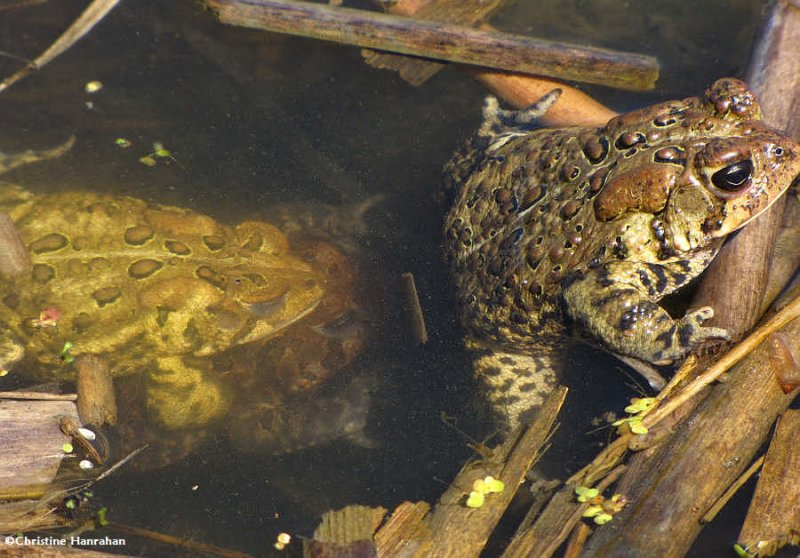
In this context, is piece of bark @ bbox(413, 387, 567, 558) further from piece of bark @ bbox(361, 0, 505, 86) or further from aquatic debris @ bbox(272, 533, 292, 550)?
piece of bark @ bbox(361, 0, 505, 86)

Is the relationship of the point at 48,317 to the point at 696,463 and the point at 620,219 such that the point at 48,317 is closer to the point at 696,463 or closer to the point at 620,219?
the point at 620,219

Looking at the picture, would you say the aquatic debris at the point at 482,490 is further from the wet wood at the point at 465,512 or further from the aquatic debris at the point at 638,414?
the aquatic debris at the point at 638,414

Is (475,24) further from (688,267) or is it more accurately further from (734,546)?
(734,546)

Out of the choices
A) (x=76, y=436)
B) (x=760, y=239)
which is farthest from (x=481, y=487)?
(x=76, y=436)

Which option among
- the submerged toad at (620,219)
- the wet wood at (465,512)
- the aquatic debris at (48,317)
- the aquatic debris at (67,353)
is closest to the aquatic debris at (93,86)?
the aquatic debris at (48,317)

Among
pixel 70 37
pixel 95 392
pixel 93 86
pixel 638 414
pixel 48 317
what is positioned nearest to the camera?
pixel 638 414

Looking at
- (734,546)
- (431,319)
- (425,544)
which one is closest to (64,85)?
(431,319)
